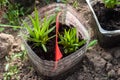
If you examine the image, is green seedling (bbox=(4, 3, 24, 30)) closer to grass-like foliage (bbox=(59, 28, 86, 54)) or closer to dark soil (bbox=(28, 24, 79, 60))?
dark soil (bbox=(28, 24, 79, 60))

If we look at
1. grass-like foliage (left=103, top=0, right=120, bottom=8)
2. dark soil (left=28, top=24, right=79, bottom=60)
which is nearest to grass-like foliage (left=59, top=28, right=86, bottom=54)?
dark soil (left=28, top=24, right=79, bottom=60)

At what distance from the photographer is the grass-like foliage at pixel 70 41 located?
1.65m

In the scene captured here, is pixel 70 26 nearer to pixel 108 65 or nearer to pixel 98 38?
pixel 98 38

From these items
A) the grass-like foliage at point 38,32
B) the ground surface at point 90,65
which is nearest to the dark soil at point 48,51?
the grass-like foliage at point 38,32

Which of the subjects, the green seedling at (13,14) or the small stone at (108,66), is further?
the green seedling at (13,14)

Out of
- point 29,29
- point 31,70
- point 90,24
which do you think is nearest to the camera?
point 29,29

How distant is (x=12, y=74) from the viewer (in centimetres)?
174

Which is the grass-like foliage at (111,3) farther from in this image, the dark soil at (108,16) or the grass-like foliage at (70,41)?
the grass-like foliage at (70,41)

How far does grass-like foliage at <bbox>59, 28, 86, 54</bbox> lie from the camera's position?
1648 millimetres

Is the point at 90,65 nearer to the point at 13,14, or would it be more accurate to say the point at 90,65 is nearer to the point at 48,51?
the point at 48,51

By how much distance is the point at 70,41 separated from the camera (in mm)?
1649

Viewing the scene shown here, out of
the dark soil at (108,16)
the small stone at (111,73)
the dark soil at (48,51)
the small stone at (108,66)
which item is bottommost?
the small stone at (111,73)

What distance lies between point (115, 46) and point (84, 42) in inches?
10.8

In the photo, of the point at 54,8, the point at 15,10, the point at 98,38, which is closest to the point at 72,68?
the point at 98,38
